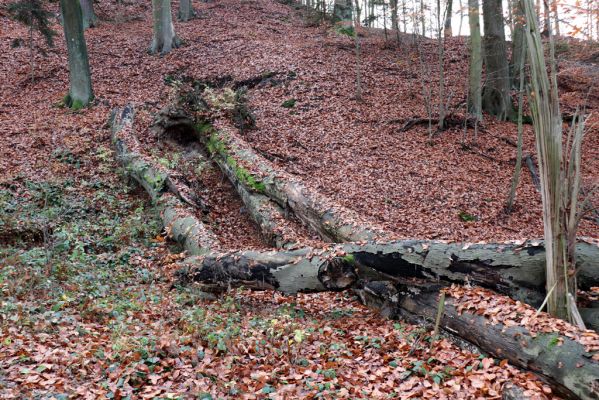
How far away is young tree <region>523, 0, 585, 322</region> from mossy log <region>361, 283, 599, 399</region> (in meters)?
0.51

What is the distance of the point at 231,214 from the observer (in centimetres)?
Answer: 1016

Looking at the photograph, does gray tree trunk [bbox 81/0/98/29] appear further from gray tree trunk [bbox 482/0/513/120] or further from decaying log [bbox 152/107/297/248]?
gray tree trunk [bbox 482/0/513/120]

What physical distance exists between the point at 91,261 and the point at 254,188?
3.67 metres

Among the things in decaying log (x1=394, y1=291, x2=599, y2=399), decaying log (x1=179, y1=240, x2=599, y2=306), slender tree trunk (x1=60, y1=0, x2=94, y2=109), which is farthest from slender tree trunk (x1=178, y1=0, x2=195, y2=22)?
decaying log (x1=394, y1=291, x2=599, y2=399)

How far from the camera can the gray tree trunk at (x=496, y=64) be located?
567 inches

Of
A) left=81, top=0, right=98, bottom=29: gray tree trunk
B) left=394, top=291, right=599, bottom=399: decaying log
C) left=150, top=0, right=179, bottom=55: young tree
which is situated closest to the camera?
left=394, top=291, right=599, bottom=399: decaying log

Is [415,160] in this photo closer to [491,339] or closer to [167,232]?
[167,232]

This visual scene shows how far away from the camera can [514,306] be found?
4.74m

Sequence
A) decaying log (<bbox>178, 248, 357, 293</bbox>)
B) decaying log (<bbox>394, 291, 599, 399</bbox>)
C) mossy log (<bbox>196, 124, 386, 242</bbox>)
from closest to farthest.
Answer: decaying log (<bbox>394, 291, 599, 399</bbox>) → decaying log (<bbox>178, 248, 357, 293</bbox>) → mossy log (<bbox>196, 124, 386, 242</bbox>)

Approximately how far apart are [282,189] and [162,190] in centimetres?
277

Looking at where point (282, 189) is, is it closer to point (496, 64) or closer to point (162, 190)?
point (162, 190)

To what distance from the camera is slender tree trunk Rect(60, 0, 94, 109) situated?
13.6 meters

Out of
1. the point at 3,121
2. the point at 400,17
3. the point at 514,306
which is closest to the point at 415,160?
the point at 514,306

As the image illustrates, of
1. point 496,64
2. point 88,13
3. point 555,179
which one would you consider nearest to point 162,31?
point 88,13
